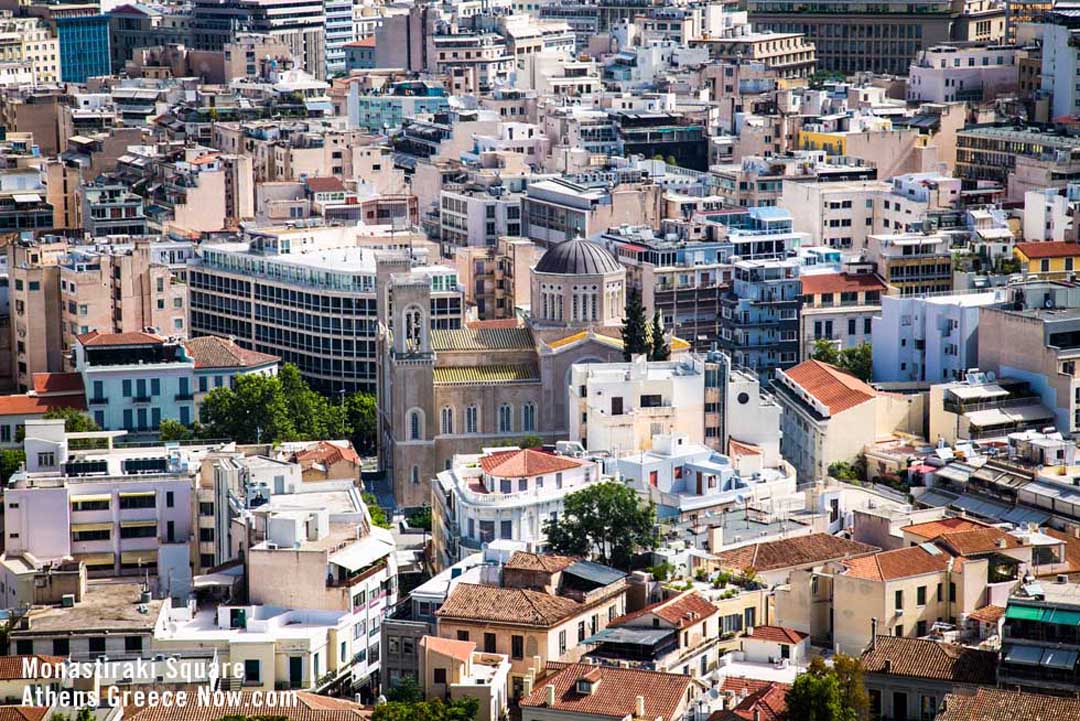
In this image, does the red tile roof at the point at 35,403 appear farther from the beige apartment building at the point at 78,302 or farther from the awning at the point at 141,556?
the awning at the point at 141,556

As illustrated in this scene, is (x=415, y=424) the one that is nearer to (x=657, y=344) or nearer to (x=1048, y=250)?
(x=657, y=344)

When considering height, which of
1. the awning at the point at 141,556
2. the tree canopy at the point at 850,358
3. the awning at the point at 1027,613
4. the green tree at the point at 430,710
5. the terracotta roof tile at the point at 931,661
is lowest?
the green tree at the point at 430,710

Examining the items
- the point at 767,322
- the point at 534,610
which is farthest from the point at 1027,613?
the point at 767,322

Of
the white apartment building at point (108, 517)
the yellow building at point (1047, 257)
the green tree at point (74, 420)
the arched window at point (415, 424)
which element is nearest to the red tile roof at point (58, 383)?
the green tree at point (74, 420)

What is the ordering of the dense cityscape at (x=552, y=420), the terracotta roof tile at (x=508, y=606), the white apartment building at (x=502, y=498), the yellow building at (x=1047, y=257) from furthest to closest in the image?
the yellow building at (x=1047, y=257) → the white apartment building at (x=502, y=498) → the terracotta roof tile at (x=508, y=606) → the dense cityscape at (x=552, y=420)

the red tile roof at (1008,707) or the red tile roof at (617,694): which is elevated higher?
the red tile roof at (1008,707)

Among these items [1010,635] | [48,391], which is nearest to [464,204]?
[48,391]
